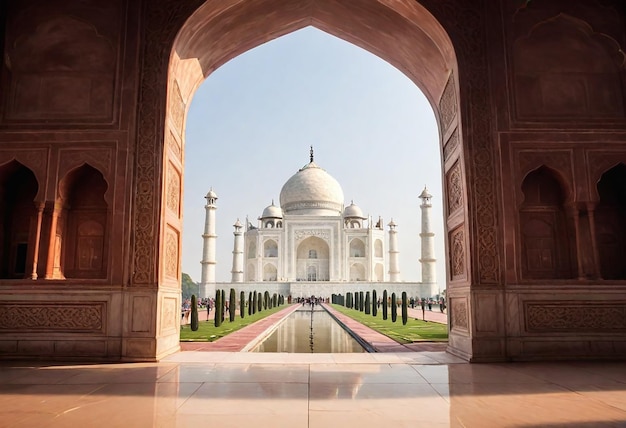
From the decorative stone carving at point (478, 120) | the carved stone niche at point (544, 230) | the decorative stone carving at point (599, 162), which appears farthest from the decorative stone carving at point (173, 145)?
the decorative stone carving at point (599, 162)

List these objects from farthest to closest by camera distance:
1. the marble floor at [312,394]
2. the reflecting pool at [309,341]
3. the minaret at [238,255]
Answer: the minaret at [238,255], the reflecting pool at [309,341], the marble floor at [312,394]

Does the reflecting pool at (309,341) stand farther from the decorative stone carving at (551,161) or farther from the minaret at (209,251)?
the minaret at (209,251)

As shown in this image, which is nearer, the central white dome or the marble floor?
the marble floor

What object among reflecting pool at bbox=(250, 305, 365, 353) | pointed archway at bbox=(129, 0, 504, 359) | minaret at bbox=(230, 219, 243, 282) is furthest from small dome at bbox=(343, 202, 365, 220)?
pointed archway at bbox=(129, 0, 504, 359)

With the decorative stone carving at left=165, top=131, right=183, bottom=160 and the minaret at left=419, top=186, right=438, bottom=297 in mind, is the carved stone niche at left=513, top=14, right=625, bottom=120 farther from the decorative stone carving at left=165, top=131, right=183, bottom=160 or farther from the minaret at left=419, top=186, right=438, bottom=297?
the minaret at left=419, top=186, right=438, bottom=297

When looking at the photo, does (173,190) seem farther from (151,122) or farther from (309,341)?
(309,341)

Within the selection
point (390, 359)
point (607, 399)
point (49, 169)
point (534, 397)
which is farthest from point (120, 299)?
point (607, 399)

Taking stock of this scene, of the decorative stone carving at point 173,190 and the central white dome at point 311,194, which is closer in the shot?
the decorative stone carving at point 173,190
